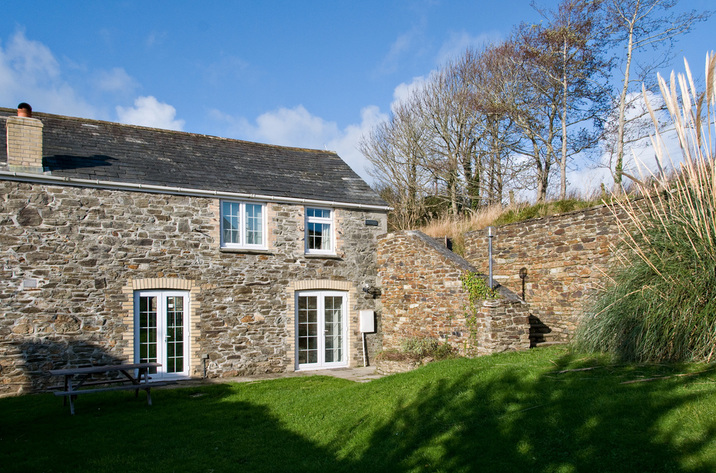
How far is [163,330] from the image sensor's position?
36.3 feet

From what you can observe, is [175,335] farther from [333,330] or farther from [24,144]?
[24,144]

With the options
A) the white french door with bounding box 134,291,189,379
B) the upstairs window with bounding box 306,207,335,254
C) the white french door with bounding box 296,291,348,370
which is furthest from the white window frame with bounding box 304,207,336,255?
the white french door with bounding box 134,291,189,379

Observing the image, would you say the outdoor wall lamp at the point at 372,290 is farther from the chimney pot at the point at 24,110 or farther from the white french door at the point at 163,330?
the chimney pot at the point at 24,110

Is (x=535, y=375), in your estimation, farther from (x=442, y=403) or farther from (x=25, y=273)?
(x=25, y=273)

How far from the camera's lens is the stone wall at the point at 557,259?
9625 mm

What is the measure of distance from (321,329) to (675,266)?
8250 millimetres

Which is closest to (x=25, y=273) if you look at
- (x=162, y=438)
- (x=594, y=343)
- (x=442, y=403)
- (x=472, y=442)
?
(x=162, y=438)

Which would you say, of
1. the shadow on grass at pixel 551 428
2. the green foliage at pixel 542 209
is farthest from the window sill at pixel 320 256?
the shadow on grass at pixel 551 428

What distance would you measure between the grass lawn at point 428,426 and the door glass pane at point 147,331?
2.32 m

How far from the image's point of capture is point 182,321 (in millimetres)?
11320

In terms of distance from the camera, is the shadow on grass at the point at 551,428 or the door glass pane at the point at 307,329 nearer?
the shadow on grass at the point at 551,428

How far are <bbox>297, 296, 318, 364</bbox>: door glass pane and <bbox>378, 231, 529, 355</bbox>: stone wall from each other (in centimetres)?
169

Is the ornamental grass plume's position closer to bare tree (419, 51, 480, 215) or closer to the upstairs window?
the upstairs window

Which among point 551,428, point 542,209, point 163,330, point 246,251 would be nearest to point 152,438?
point 551,428
